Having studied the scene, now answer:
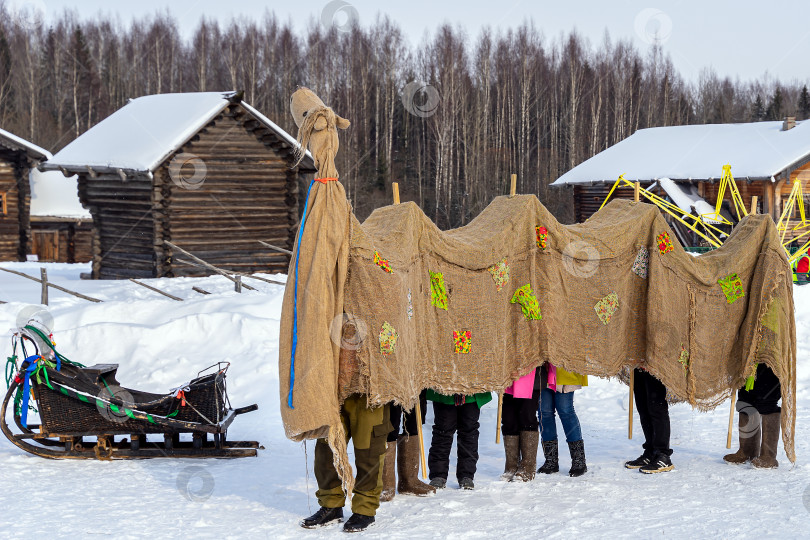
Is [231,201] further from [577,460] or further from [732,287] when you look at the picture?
[577,460]

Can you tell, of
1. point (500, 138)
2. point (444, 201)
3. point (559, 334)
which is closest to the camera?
point (559, 334)

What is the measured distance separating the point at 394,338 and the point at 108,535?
196cm

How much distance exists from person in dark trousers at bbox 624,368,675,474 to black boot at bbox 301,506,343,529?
2409 millimetres

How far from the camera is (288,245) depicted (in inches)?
777

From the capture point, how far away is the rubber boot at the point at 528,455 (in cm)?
587

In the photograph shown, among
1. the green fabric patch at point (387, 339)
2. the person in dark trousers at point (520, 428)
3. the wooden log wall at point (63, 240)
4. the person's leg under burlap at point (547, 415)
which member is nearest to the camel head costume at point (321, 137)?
the green fabric patch at point (387, 339)

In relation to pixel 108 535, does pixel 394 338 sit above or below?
above

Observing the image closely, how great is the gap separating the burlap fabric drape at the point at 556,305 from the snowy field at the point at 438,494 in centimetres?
72

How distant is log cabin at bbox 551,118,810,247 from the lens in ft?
73.6

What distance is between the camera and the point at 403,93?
43406mm

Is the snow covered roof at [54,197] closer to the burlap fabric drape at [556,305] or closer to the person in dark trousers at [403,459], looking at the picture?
the burlap fabric drape at [556,305]

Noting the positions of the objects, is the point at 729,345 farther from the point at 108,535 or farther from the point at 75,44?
the point at 75,44

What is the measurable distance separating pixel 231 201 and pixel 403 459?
14.0 m

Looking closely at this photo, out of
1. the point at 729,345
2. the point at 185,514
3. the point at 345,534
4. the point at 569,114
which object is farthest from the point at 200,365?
the point at 569,114
